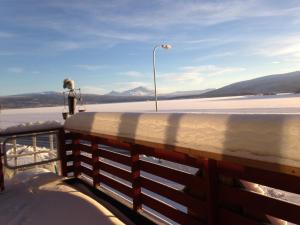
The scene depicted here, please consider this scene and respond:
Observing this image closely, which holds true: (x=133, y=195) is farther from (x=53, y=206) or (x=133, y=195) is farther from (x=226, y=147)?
(x=226, y=147)

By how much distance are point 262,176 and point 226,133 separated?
0.41m

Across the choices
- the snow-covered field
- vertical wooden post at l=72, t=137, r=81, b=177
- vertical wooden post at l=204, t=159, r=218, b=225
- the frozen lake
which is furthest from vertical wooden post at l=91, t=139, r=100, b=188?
the frozen lake

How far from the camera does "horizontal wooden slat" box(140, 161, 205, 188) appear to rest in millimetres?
3141

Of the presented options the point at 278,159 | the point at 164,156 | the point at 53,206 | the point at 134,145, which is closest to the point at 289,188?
the point at 278,159

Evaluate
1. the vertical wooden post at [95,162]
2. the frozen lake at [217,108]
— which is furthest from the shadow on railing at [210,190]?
the frozen lake at [217,108]

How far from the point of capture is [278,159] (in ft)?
7.30

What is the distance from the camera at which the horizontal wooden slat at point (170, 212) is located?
3293 millimetres

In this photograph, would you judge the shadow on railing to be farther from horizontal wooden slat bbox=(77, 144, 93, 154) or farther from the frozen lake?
the frozen lake

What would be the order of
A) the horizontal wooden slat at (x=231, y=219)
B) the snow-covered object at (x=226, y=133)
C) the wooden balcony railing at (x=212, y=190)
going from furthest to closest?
1. the horizontal wooden slat at (x=231, y=219)
2. the wooden balcony railing at (x=212, y=190)
3. the snow-covered object at (x=226, y=133)

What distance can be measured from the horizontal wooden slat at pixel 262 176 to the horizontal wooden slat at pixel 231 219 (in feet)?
1.02

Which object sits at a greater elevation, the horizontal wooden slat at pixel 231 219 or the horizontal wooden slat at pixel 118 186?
the horizontal wooden slat at pixel 231 219

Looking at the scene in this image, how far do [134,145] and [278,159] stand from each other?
2.23 m

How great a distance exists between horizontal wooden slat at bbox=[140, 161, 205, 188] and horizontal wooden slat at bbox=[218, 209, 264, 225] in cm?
30

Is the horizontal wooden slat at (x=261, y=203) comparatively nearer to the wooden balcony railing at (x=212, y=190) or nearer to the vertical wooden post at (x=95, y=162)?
the wooden balcony railing at (x=212, y=190)
